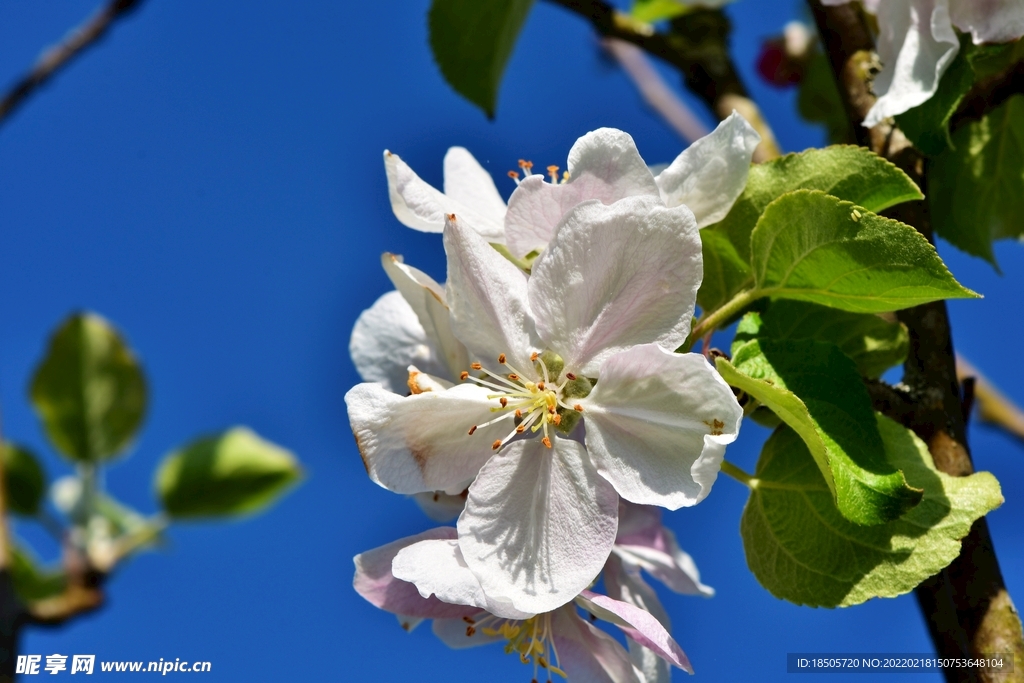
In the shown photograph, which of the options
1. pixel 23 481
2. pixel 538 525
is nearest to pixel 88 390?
pixel 23 481

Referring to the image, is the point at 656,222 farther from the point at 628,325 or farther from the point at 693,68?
the point at 693,68

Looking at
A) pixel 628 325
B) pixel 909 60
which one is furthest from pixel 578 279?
pixel 909 60

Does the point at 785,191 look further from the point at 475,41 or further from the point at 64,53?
the point at 64,53

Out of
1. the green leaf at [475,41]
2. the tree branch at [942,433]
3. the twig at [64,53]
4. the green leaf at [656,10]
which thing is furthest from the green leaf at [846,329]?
the twig at [64,53]

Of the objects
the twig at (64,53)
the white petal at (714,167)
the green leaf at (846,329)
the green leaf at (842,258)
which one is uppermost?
the twig at (64,53)

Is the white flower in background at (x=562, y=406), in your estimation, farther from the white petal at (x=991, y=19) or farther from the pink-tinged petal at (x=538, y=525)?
the white petal at (x=991, y=19)

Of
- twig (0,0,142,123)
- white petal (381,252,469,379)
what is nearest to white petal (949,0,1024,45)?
white petal (381,252,469,379)
